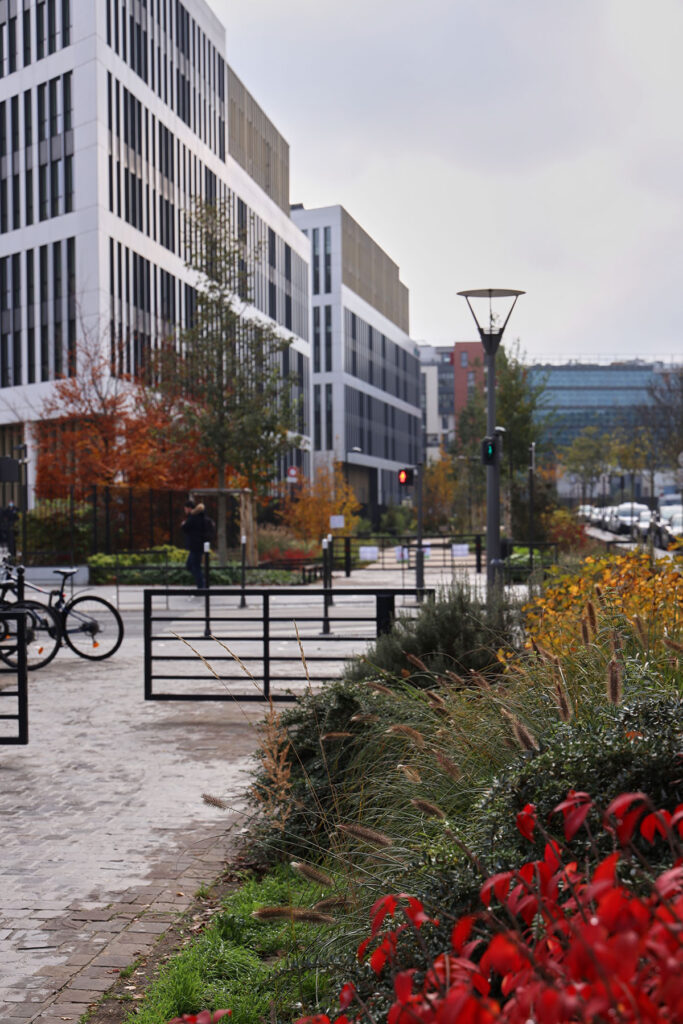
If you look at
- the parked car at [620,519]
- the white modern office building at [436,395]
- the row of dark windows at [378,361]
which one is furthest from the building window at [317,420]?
the white modern office building at [436,395]

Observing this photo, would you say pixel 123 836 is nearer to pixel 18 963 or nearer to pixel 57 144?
pixel 18 963

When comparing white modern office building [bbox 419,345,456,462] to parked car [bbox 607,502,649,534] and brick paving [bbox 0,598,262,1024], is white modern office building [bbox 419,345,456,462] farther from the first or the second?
brick paving [bbox 0,598,262,1024]

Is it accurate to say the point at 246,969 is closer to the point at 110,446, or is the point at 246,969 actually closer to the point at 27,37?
the point at 110,446

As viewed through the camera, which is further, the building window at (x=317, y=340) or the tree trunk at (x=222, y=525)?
the building window at (x=317, y=340)

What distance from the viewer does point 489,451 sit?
49.9 ft

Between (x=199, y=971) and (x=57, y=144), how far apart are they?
44.1 meters

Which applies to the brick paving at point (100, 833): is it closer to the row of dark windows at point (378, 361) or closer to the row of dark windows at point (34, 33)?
the row of dark windows at point (34, 33)

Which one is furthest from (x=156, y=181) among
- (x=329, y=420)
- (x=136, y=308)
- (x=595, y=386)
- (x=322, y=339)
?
(x=595, y=386)

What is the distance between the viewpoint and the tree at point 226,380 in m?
32.8

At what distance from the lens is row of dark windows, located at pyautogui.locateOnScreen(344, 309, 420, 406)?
280 feet

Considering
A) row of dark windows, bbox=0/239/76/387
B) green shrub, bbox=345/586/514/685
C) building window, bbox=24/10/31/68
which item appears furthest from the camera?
building window, bbox=24/10/31/68

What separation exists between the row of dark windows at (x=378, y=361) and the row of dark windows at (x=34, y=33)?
38899 millimetres

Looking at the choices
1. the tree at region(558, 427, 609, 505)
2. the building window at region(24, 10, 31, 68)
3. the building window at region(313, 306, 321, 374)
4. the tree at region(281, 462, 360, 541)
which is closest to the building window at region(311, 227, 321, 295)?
the building window at region(313, 306, 321, 374)

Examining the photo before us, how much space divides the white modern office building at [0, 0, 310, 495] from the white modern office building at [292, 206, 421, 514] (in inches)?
947
